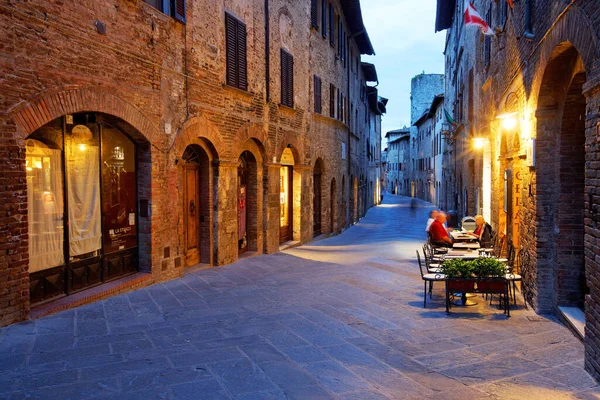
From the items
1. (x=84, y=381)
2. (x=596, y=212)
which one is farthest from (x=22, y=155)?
(x=596, y=212)

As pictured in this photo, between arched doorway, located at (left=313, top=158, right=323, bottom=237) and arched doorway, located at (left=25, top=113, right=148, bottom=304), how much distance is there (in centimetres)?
1011

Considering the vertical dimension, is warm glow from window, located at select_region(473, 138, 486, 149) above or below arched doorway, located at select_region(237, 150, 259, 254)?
above

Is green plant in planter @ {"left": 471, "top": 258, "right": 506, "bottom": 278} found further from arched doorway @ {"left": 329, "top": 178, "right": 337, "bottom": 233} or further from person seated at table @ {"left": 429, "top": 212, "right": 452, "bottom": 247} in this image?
arched doorway @ {"left": 329, "top": 178, "right": 337, "bottom": 233}

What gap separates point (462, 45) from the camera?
1975cm

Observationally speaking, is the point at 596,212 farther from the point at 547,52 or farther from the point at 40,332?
the point at 40,332

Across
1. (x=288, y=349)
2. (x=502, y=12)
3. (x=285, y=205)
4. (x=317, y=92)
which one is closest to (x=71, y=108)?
(x=288, y=349)

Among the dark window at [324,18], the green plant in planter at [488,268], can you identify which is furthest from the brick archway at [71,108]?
the dark window at [324,18]

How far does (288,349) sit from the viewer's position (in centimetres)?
542

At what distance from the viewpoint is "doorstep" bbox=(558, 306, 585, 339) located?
19.0 feet

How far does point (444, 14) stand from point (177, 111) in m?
20.5

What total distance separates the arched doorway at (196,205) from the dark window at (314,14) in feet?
26.8

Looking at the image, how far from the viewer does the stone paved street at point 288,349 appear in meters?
4.42

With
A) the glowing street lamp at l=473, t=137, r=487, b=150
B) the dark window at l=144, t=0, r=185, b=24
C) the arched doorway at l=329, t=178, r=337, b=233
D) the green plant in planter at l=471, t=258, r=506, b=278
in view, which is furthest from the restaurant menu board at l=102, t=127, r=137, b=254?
the arched doorway at l=329, t=178, r=337, b=233

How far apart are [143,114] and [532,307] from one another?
6995mm
